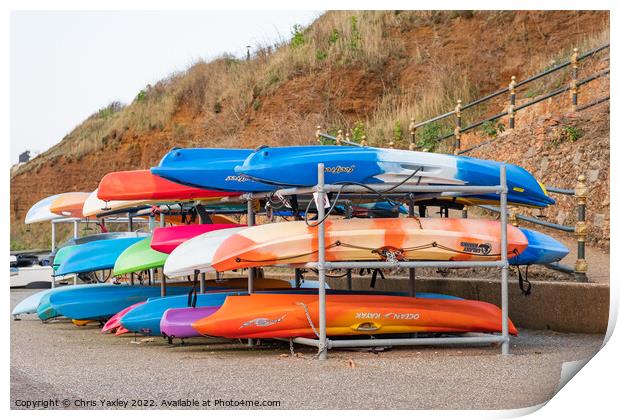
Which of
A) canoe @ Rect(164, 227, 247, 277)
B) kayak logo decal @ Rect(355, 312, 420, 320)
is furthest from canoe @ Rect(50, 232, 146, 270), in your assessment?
kayak logo decal @ Rect(355, 312, 420, 320)

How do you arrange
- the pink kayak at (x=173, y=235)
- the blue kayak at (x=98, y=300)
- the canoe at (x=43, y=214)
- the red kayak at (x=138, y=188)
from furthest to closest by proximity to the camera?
the canoe at (x=43, y=214) → the blue kayak at (x=98, y=300) → the red kayak at (x=138, y=188) → the pink kayak at (x=173, y=235)

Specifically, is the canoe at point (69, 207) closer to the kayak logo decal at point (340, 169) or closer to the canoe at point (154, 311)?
the canoe at point (154, 311)

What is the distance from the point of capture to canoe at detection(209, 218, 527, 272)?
7.82m

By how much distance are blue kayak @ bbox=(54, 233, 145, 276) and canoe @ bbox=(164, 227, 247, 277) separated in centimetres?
271

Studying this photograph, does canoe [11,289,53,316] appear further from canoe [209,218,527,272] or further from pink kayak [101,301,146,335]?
canoe [209,218,527,272]

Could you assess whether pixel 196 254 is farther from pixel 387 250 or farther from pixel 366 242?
pixel 387 250

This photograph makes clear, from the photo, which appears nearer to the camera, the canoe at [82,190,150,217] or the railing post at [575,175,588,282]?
the railing post at [575,175,588,282]

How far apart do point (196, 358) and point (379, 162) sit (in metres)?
2.13

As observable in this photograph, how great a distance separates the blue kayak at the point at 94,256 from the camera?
11.5 meters

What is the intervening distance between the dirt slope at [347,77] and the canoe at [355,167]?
36.0 feet

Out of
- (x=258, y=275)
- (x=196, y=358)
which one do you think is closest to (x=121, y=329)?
(x=258, y=275)

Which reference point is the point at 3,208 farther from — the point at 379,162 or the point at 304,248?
the point at 379,162

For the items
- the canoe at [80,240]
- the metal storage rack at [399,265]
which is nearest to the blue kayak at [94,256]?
the canoe at [80,240]

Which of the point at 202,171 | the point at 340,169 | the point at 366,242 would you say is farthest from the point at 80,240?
the point at 366,242
